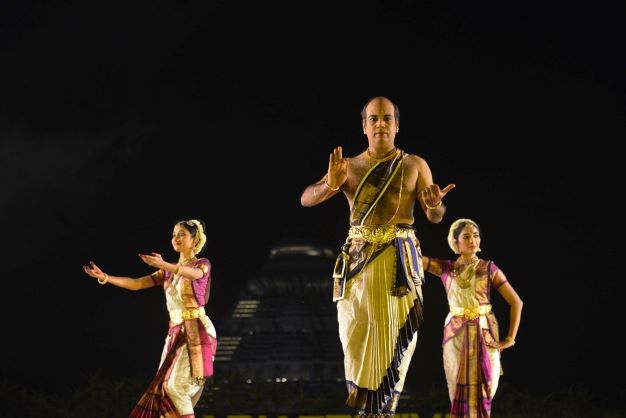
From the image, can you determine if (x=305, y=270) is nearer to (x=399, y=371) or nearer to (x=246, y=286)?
(x=246, y=286)

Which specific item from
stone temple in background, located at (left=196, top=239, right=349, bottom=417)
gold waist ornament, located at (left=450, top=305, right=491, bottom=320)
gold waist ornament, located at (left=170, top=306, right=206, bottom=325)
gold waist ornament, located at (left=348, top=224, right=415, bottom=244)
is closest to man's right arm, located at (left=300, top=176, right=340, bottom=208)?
gold waist ornament, located at (left=348, top=224, right=415, bottom=244)

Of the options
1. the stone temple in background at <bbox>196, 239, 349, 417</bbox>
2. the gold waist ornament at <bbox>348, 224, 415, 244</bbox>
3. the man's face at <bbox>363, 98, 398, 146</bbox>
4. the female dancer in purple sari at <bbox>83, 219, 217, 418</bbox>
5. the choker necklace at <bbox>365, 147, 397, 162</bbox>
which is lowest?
the stone temple in background at <bbox>196, 239, 349, 417</bbox>

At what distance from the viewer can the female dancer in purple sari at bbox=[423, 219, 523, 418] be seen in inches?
156

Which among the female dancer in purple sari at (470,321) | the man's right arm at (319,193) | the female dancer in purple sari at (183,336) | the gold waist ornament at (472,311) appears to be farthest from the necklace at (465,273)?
the man's right arm at (319,193)

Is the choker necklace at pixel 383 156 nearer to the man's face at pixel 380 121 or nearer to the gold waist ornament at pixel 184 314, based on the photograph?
the man's face at pixel 380 121

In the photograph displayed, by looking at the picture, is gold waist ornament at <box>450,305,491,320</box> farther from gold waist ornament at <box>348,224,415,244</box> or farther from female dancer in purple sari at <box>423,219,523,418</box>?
gold waist ornament at <box>348,224,415,244</box>

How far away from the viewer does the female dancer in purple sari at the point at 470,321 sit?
3.96 metres

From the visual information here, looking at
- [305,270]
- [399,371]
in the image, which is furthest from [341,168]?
[305,270]

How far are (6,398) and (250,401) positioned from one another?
1845 mm

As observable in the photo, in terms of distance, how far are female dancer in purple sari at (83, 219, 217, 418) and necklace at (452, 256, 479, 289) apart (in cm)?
125

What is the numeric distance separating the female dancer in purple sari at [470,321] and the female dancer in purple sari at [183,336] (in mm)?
1150

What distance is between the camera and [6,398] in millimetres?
6152

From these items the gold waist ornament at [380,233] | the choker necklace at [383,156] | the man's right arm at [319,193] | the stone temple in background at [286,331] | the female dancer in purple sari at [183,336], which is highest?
the choker necklace at [383,156]

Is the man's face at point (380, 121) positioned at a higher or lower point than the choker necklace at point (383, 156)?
higher
